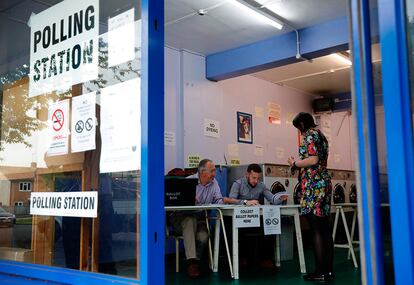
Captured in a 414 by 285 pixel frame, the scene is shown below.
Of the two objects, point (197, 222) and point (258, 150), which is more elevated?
point (258, 150)

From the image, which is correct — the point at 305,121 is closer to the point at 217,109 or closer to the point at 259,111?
the point at 217,109

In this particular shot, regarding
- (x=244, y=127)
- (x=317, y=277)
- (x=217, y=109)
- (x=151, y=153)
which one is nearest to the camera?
(x=151, y=153)

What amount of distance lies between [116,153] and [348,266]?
3.80 metres

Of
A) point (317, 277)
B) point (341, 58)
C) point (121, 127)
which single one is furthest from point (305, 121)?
point (341, 58)

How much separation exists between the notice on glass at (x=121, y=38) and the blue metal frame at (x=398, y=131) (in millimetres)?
1217

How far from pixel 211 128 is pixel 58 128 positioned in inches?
192

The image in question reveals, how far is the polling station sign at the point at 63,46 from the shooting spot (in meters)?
2.43

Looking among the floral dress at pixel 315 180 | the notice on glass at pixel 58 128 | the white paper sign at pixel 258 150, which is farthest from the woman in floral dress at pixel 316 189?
the white paper sign at pixel 258 150

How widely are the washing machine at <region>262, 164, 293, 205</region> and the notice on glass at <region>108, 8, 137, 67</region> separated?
14.9 feet

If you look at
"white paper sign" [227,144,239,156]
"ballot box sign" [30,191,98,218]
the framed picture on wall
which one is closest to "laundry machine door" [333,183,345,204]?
the framed picture on wall

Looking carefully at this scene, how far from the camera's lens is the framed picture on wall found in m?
7.98

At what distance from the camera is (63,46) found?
8.50ft

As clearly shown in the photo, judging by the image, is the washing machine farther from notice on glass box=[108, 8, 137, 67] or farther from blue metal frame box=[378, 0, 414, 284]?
blue metal frame box=[378, 0, 414, 284]

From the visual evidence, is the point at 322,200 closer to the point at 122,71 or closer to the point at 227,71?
the point at 122,71
